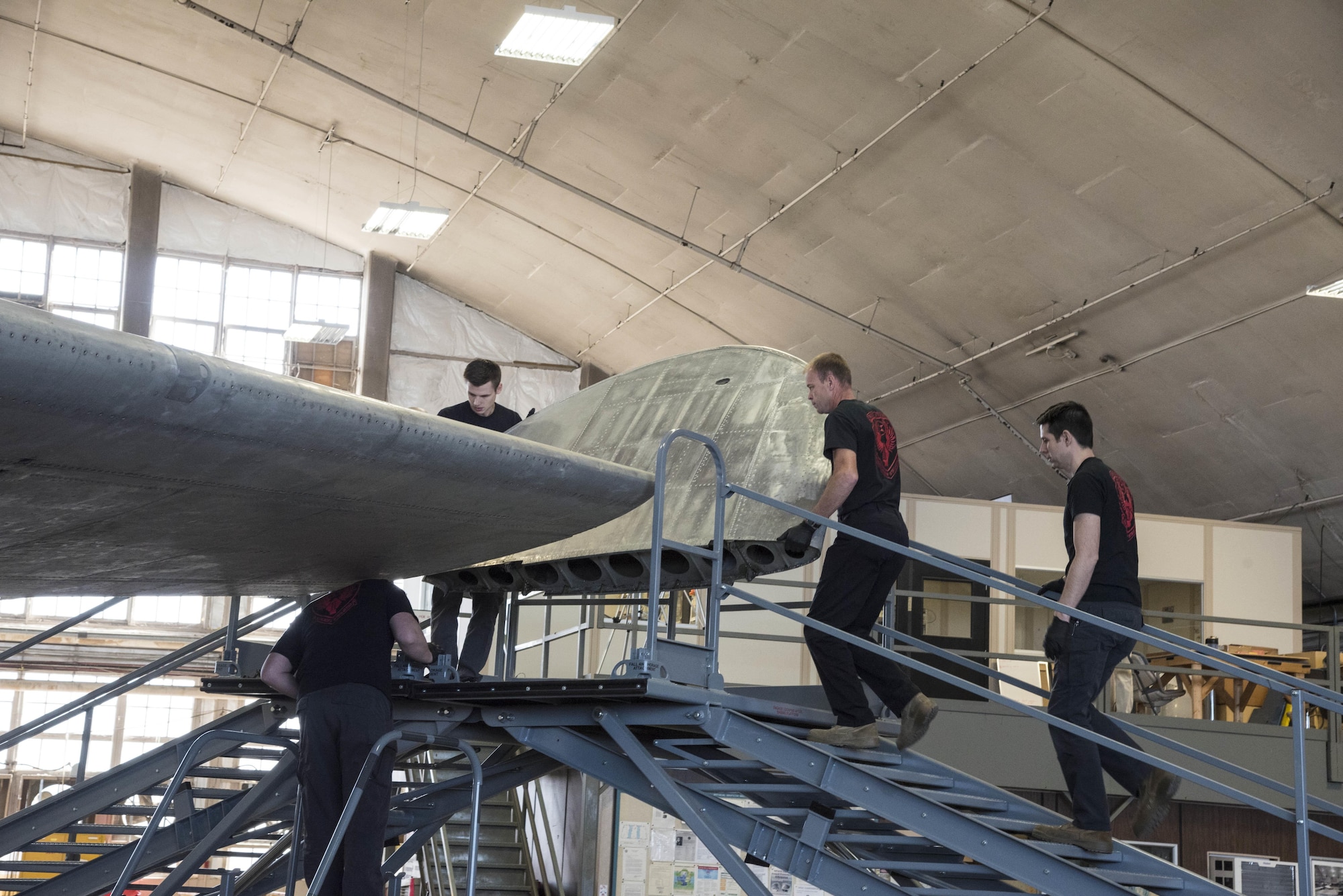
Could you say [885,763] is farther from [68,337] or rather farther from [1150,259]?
[1150,259]

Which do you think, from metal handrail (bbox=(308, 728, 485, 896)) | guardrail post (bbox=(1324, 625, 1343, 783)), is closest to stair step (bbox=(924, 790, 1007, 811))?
metal handrail (bbox=(308, 728, 485, 896))

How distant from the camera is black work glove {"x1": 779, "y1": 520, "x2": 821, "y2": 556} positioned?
235 inches

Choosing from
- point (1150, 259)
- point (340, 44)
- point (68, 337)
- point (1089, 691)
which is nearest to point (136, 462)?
point (68, 337)

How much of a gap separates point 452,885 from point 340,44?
12157 millimetres

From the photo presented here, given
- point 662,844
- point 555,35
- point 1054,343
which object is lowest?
point 662,844

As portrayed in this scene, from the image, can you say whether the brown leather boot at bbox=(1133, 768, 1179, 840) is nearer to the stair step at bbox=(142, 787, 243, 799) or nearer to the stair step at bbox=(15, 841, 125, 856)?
the stair step at bbox=(142, 787, 243, 799)

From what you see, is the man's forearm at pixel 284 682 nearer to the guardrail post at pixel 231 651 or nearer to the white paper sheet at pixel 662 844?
the guardrail post at pixel 231 651

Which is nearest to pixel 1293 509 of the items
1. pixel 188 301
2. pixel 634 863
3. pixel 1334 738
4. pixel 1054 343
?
pixel 1054 343

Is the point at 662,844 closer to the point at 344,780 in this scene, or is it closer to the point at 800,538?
the point at 344,780

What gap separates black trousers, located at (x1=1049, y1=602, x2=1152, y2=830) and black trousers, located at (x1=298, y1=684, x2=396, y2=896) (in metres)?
3.27

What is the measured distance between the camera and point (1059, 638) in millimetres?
5816

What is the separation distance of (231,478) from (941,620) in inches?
580

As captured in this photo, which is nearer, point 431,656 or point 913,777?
point 913,777

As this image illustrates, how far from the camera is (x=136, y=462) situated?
4.21m
